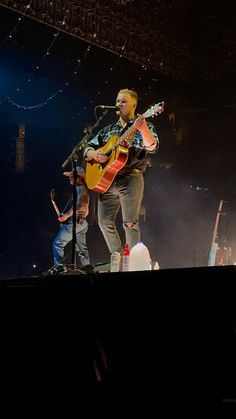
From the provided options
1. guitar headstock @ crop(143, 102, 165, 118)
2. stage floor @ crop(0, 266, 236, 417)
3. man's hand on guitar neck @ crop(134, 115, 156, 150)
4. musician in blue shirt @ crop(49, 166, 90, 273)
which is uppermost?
guitar headstock @ crop(143, 102, 165, 118)

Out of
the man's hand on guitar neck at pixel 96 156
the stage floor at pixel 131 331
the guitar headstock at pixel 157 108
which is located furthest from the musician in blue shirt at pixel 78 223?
the stage floor at pixel 131 331

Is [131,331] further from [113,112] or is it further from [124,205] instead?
[113,112]

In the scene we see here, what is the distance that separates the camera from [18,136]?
847 cm

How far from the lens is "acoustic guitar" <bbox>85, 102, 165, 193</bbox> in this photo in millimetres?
4884

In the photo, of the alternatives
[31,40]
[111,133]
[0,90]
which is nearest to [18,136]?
[0,90]

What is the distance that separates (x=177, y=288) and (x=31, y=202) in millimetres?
7148

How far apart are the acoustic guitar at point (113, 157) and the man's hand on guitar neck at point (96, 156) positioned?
0.13 feet

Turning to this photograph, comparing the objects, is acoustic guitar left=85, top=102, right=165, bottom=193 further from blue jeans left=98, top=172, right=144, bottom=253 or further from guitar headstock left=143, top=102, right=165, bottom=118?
blue jeans left=98, top=172, right=144, bottom=253

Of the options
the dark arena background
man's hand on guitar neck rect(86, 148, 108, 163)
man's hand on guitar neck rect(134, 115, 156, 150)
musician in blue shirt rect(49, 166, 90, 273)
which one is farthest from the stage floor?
Result: musician in blue shirt rect(49, 166, 90, 273)

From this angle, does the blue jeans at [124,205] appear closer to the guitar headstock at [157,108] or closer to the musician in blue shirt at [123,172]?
the musician in blue shirt at [123,172]

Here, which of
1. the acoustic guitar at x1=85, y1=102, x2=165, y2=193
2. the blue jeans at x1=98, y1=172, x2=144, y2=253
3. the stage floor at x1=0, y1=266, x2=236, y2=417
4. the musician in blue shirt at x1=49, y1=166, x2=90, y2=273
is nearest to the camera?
the stage floor at x1=0, y1=266, x2=236, y2=417

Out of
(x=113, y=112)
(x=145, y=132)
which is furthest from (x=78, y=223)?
(x=113, y=112)

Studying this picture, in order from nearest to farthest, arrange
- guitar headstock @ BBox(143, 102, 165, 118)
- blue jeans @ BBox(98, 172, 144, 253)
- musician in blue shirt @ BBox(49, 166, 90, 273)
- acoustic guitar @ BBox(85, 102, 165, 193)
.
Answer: guitar headstock @ BBox(143, 102, 165, 118) < acoustic guitar @ BBox(85, 102, 165, 193) < blue jeans @ BBox(98, 172, 144, 253) < musician in blue shirt @ BBox(49, 166, 90, 273)

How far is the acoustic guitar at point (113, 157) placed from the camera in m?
4.88
